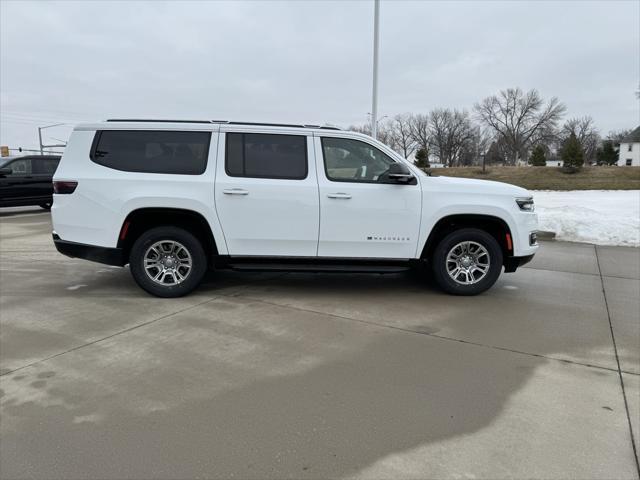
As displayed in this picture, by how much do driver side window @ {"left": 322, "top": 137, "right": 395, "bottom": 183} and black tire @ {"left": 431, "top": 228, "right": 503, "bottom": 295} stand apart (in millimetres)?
1163

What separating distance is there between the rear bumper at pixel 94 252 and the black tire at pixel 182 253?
151 millimetres

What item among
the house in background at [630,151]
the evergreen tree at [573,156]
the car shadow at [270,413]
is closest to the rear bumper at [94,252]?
the car shadow at [270,413]

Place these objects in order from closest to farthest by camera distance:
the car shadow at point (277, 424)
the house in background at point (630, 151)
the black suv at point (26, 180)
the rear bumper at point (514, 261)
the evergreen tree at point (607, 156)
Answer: the car shadow at point (277, 424), the rear bumper at point (514, 261), the black suv at point (26, 180), the evergreen tree at point (607, 156), the house in background at point (630, 151)

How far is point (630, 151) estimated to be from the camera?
249 feet

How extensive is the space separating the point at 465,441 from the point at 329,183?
3251 millimetres

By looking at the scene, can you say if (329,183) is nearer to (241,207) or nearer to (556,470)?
(241,207)

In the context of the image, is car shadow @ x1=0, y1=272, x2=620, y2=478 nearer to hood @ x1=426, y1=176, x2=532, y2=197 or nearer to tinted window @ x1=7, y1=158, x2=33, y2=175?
hood @ x1=426, y1=176, x2=532, y2=197

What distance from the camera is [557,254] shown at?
329 inches

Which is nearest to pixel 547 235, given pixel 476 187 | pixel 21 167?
pixel 476 187

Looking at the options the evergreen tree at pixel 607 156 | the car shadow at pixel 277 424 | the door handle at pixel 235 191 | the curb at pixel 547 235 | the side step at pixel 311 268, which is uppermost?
the evergreen tree at pixel 607 156

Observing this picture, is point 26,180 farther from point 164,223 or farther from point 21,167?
point 164,223

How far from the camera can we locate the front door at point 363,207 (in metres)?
5.20

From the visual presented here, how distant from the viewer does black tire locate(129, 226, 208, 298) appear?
17.0ft

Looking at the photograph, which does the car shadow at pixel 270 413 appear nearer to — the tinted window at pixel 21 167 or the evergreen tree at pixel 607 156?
the tinted window at pixel 21 167
